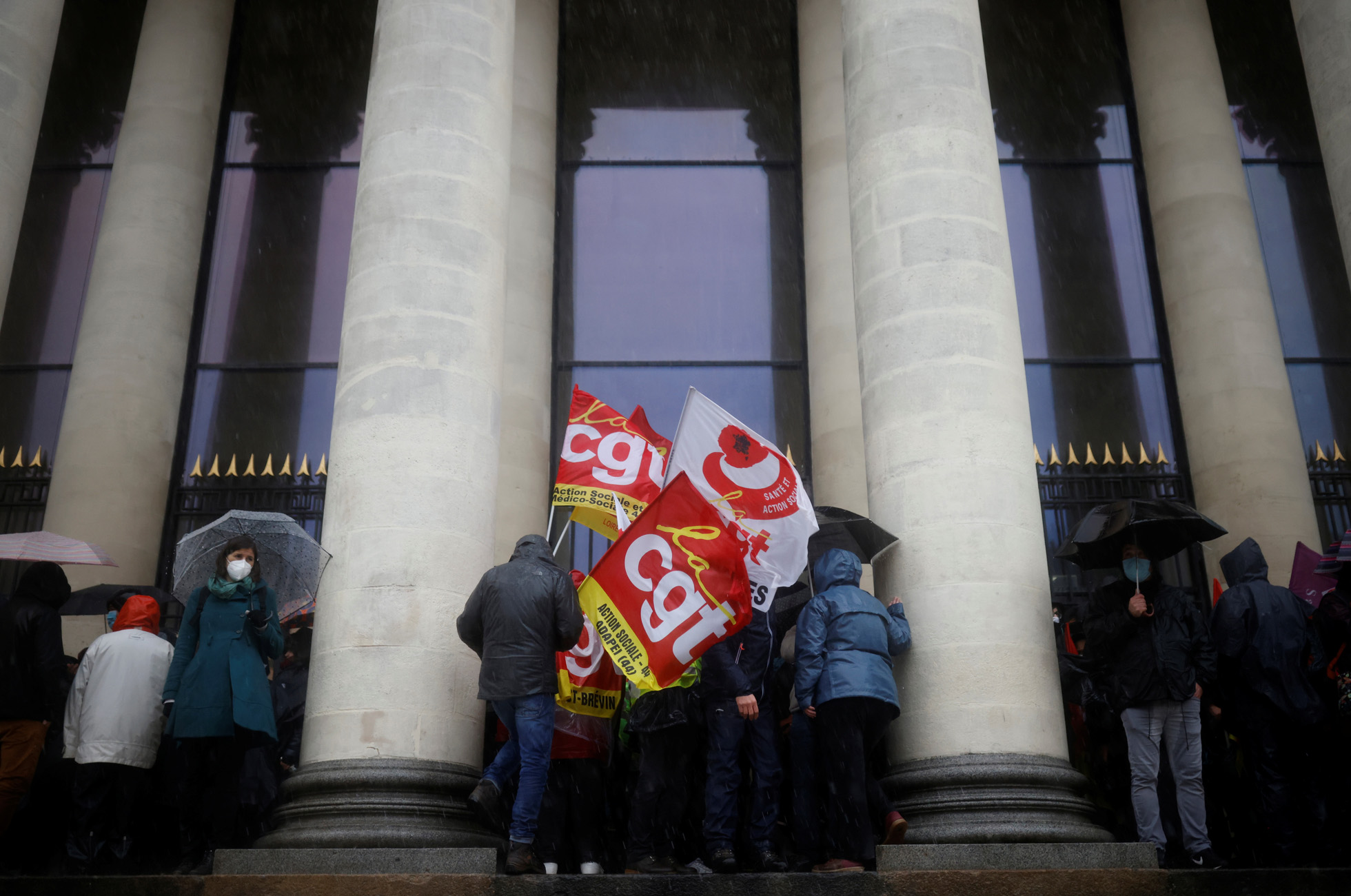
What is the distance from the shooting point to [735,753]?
25.4ft

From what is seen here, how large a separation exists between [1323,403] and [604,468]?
36.8ft

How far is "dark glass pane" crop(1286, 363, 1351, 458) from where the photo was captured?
15734 millimetres

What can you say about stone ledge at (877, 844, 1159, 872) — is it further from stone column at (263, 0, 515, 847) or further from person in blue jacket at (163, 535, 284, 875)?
person in blue jacket at (163, 535, 284, 875)

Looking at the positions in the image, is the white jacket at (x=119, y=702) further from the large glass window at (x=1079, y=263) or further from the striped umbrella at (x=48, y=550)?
the large glass window at (x=1079, y=263)

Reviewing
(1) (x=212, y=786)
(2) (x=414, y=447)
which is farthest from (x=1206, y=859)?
(1) (x=212, y=786)

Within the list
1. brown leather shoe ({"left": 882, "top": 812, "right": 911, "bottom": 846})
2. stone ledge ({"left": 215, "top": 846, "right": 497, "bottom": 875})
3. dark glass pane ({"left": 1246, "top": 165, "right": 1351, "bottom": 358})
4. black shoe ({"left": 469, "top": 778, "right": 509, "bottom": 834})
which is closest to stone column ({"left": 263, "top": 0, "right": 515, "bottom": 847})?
black shoe ({"left": 469, "top": 778, "right": 509, "bottom": 834})

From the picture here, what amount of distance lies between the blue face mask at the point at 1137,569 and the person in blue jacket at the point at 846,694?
1.68 metres

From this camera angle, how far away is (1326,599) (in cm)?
826

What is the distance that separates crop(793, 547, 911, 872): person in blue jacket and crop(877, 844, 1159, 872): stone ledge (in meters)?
0.49

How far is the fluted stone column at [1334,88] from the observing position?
11820mm

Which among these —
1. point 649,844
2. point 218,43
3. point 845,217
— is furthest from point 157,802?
point 218,43

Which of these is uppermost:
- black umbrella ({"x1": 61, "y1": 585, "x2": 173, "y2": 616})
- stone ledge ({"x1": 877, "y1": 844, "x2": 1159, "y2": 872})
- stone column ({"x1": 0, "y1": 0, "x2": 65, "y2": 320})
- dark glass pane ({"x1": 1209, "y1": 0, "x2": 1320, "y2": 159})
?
dark glass pane ({"x1": 1209, "y1": 0, "x2": 1320, "y2": 159})

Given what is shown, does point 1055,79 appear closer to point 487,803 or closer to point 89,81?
point 89,81

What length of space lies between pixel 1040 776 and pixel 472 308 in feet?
17.0
